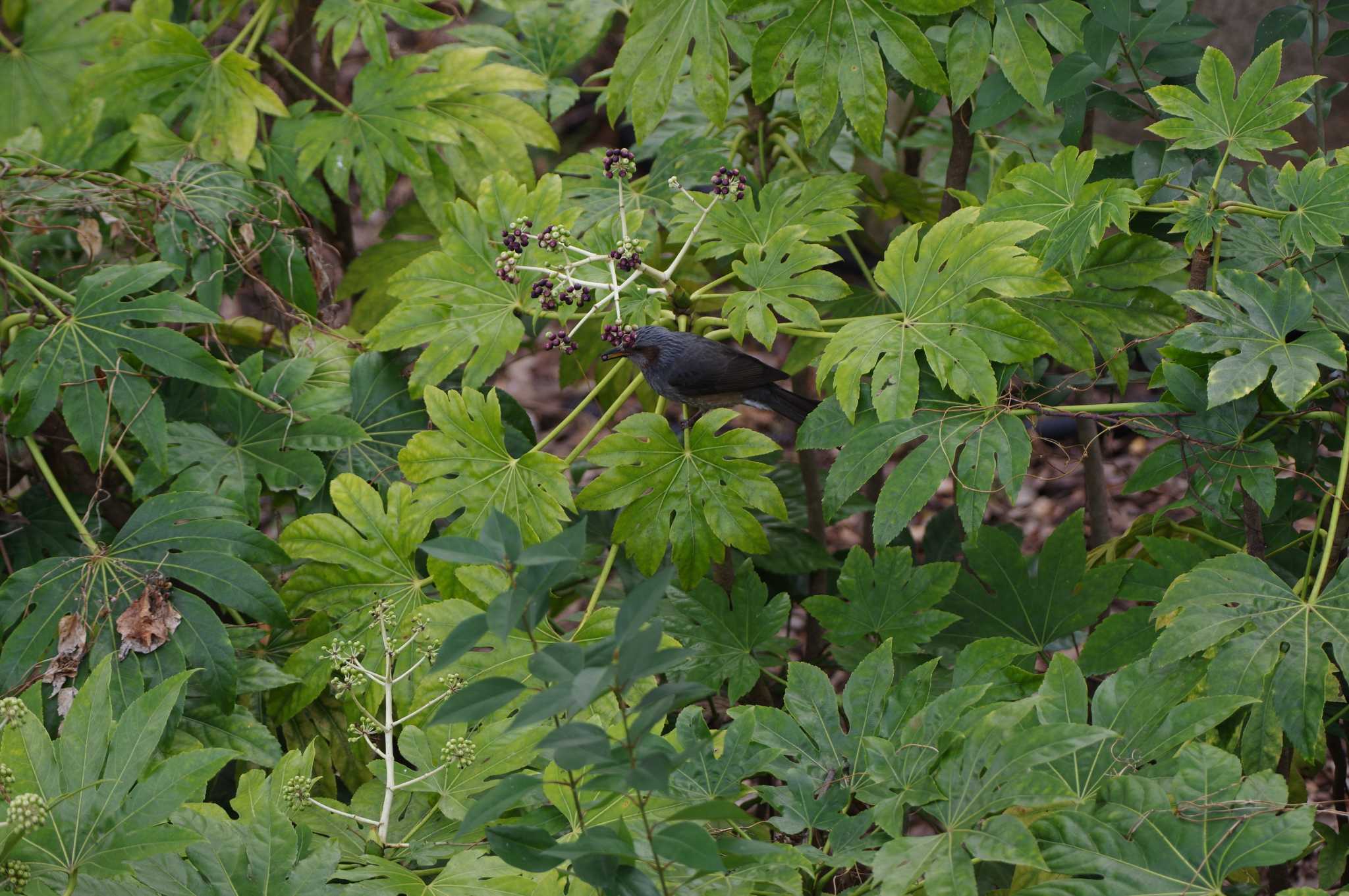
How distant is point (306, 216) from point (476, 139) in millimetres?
423

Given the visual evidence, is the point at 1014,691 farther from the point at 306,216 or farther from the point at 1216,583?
the point at 306,216

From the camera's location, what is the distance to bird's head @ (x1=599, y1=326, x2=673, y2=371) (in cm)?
167

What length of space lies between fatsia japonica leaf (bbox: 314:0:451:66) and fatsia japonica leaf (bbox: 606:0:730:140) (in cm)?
66

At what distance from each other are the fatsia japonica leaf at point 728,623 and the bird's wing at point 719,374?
0.31m

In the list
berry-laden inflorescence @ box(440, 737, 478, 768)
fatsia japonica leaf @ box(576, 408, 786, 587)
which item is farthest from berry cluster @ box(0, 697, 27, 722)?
fatsia japonica leaf @ box(576, 408, 786, 587)

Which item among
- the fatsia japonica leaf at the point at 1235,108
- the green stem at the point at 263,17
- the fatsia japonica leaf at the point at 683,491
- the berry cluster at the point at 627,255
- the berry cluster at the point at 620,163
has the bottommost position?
the fatsia japonica leaf at the point at 683,491

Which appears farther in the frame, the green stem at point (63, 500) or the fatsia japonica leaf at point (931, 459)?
the green stem at point (63, 500)

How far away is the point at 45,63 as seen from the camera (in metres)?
2.72

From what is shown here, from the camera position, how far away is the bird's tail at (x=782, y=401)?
6.13 feet

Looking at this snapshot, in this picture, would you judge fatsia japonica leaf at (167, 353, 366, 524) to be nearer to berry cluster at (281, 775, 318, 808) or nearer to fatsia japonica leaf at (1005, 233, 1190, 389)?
berry cluster at (281, 775, 318, 808)

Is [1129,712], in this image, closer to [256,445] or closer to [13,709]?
[13,709]

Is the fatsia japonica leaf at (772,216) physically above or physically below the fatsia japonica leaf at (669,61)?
below

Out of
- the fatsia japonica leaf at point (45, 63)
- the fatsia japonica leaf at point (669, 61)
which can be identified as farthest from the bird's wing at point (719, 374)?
the fatsia japonica leaf at point (45, 63)

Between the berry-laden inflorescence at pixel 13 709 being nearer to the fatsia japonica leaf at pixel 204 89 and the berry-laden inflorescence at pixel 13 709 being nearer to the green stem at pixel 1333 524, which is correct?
the fatsia japonica leaf at pixel 204 89
